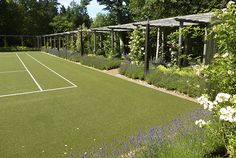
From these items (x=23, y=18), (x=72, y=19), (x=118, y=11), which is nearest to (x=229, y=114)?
(x=118, y=11)

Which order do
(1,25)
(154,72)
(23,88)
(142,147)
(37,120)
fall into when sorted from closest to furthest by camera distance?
(142,147)
(37,120)
(23,88)
(154,72)
(1,25)

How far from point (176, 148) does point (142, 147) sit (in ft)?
1.99

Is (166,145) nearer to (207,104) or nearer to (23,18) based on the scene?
(207,104)

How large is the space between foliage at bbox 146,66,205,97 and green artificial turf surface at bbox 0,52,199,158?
2.09ft

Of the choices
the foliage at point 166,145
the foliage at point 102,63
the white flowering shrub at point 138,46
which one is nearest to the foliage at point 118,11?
the foliage at point 102,63

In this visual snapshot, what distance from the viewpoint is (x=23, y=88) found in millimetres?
10547

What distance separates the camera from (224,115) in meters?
2.67

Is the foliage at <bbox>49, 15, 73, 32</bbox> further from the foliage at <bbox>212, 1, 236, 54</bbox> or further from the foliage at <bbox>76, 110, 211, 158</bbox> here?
the foliage at <bbox>212, 1, 236, 54</bbox>

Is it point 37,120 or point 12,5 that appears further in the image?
point 12,5

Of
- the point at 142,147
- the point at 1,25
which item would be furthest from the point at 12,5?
the point at 142,147

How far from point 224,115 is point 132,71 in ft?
33.4

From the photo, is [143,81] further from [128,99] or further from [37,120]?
[37,120]

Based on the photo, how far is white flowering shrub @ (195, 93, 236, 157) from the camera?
8.73 ft

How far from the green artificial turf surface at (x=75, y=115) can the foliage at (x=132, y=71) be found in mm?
1552
